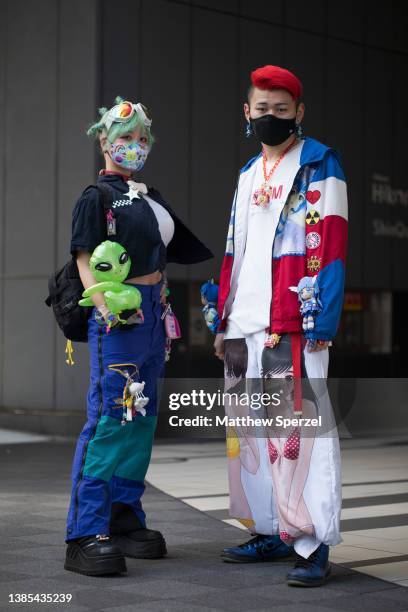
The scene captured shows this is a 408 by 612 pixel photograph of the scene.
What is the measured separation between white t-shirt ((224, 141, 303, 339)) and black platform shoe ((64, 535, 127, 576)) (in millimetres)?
1063

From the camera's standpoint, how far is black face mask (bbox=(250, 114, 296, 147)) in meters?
4.92

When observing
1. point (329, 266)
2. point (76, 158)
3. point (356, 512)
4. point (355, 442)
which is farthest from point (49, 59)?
point (329, 266)

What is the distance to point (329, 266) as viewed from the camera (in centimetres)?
468

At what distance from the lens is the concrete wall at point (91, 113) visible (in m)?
12.8

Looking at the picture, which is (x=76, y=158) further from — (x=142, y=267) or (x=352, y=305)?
(x=142, y=267)

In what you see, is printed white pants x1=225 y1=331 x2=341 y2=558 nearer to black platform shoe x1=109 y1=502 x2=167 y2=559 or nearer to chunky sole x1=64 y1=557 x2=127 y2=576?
black platform shoe x1=109 y1=502 x2=167 y2=559

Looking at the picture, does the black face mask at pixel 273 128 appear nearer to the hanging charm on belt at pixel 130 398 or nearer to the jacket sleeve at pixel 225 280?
the jacket sleeve at pixel 225 280

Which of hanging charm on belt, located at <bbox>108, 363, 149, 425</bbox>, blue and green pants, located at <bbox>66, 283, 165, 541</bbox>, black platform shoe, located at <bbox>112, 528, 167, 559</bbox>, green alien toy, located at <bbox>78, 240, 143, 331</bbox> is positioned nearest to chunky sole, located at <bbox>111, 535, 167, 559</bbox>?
black platform shoe, located at <bbox>112, 528, 167, 559</bbox>

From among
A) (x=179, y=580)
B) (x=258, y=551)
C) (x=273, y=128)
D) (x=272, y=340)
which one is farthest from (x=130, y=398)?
(x=273, y=128)

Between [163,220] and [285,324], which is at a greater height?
[163,220]

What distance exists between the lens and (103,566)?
4.59 metres

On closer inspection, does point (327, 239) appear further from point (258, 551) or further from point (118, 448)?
point (258, 551)

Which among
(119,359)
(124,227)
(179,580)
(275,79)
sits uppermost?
(275,79)

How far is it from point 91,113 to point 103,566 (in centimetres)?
873
